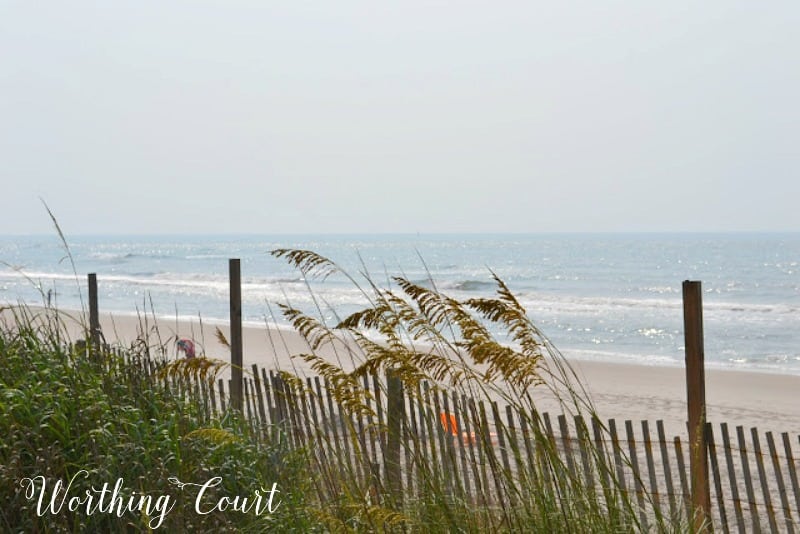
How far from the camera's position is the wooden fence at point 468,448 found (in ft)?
8.65

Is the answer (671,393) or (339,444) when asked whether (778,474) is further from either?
(671,393)

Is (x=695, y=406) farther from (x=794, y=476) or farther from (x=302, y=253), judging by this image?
(x=302, y=253)

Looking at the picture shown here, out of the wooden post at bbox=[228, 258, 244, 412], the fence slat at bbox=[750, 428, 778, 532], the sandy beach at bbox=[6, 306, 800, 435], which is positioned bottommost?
the sandy beach at bbox=[6, 306, 800, 435]

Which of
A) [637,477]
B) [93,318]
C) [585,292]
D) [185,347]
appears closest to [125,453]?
[637,477]

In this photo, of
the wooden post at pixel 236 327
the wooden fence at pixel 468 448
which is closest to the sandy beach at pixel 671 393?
the wooden fence at pixel 468 448

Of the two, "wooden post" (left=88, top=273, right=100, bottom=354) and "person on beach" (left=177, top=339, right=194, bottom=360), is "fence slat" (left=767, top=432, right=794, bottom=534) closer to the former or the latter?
"wooden post" (left=88, top=273, right=100, bottom=354)

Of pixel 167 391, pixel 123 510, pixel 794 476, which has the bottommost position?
pixel 794 476

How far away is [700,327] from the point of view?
4055mm

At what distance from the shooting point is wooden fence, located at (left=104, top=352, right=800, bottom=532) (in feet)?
8.65

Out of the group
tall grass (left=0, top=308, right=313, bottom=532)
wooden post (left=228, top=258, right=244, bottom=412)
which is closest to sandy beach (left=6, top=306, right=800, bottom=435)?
wooden post (left=228, top=258, right=244, bottom=412)

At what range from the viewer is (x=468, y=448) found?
5.49 metres

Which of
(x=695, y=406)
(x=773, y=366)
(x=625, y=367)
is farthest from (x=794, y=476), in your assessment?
(x=773, y=366)

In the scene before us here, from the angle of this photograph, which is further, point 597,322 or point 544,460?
point 597,322

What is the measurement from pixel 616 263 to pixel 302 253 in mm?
60367
